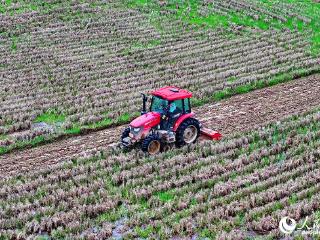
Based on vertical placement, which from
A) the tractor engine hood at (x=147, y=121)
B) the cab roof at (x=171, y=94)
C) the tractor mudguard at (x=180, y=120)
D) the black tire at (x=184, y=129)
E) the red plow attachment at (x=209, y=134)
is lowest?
the red plow attachment at (x=209, y=134)

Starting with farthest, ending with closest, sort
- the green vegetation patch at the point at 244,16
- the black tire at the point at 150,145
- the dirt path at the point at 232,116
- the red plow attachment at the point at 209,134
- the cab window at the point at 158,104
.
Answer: the green vegetation patch at the point at 244,16 → the red plow attachment at the point at 209,134 → the dirt path at the point at 232,116 → the cab window at the point at 158,104 → the black tire at the point at 150,145

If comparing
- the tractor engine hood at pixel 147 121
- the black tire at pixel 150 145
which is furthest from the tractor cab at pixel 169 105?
the black tire at pixel 150 145

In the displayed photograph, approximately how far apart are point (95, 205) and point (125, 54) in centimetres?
1476

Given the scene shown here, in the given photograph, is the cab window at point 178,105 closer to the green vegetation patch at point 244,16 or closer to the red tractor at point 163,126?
the red tractor at point 163,126

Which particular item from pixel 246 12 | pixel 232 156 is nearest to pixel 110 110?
pixel 232 156

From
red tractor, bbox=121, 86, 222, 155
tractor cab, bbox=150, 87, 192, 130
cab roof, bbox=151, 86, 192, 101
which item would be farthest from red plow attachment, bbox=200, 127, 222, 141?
cab roof, bbox=151, 86, 192, 101

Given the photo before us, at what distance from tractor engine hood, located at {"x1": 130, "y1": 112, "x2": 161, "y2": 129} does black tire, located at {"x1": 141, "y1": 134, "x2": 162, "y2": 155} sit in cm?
35

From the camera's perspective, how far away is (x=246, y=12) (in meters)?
33.7

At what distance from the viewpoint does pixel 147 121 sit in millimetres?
15648

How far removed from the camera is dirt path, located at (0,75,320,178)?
1636 centimetres

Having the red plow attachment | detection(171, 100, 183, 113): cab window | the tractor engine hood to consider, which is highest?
detection(171, 100, 183, 113): cab window

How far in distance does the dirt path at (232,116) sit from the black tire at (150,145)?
75.4 inches

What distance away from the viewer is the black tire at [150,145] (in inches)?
611

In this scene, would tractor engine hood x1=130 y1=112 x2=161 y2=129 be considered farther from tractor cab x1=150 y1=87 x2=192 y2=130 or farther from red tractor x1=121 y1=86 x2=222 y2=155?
tractor cab x1=150 y1=87 x2=192 y2=130
